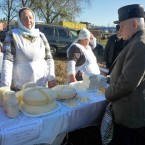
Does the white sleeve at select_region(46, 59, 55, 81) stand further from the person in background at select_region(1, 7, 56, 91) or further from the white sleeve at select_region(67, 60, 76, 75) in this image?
the white sleeve at select_region(67, 60, 76, 75)

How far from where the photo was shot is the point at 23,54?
2.41 metres

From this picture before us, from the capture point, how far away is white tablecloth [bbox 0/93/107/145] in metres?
1.57

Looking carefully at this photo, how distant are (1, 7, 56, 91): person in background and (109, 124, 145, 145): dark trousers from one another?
966mm

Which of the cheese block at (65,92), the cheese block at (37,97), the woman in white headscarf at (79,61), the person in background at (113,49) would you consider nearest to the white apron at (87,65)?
the woman in white headscarf at (79,61)

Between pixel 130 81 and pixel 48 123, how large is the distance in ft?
2.32

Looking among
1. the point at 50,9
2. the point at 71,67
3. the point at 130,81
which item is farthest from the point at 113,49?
the point at 50,9

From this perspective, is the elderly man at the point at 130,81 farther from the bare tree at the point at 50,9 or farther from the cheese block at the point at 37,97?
the bare tree at the point at 50,9

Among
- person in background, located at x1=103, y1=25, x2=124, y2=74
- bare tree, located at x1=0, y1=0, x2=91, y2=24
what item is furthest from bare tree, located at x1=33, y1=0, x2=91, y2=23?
person in background, located at x1=103, y1=25, x2=124, y2=74

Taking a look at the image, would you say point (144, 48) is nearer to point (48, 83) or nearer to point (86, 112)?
point (86, 112)

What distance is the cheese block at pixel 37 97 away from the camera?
173 cm

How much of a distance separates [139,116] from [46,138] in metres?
0.78

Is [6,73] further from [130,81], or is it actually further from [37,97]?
[130,81]

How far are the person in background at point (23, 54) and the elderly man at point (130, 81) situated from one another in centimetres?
95

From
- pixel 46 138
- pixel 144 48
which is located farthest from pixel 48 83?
pixel 144 48
